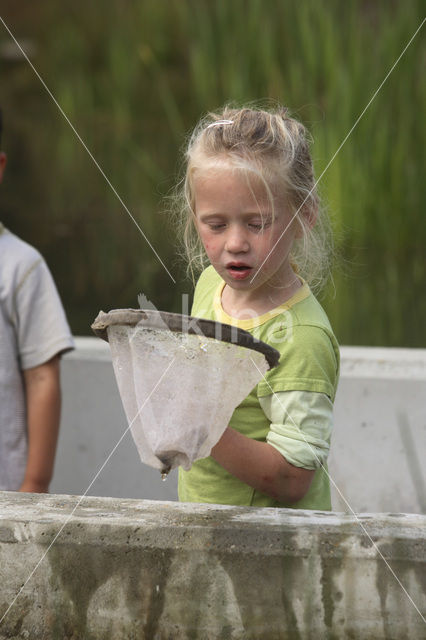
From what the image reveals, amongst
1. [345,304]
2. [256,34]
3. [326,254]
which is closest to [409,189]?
[345,304]

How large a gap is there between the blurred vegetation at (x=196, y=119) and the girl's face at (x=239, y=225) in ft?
3.32

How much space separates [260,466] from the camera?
4.52ft

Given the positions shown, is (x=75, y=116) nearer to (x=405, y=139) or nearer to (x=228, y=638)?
(x=405, y=139)

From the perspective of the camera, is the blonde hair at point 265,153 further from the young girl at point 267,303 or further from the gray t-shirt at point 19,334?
the gray t-shirt at point 19,334

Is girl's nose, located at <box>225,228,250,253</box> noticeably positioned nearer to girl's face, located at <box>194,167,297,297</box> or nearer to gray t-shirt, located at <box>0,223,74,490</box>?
girl's face, located at <box>194,167,297,297</box>

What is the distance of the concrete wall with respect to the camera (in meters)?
2.52

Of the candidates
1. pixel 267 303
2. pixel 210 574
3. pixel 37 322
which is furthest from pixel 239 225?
pixel 37 322

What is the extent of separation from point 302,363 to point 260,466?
152 mm

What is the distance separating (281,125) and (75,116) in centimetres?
461

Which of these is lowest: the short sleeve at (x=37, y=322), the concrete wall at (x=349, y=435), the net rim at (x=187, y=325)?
the concrete wall at (x=349, y=435)

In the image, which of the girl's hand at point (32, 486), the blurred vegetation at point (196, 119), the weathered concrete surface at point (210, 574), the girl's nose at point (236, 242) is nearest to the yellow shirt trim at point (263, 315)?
the girl's nose at point (236, 242)

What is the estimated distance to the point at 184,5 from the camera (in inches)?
192

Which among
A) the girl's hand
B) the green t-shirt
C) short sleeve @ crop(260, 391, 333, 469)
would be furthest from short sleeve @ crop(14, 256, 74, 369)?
short sleeve @ crop(260, 391, 333, 469)

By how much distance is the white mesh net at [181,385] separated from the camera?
128cm
